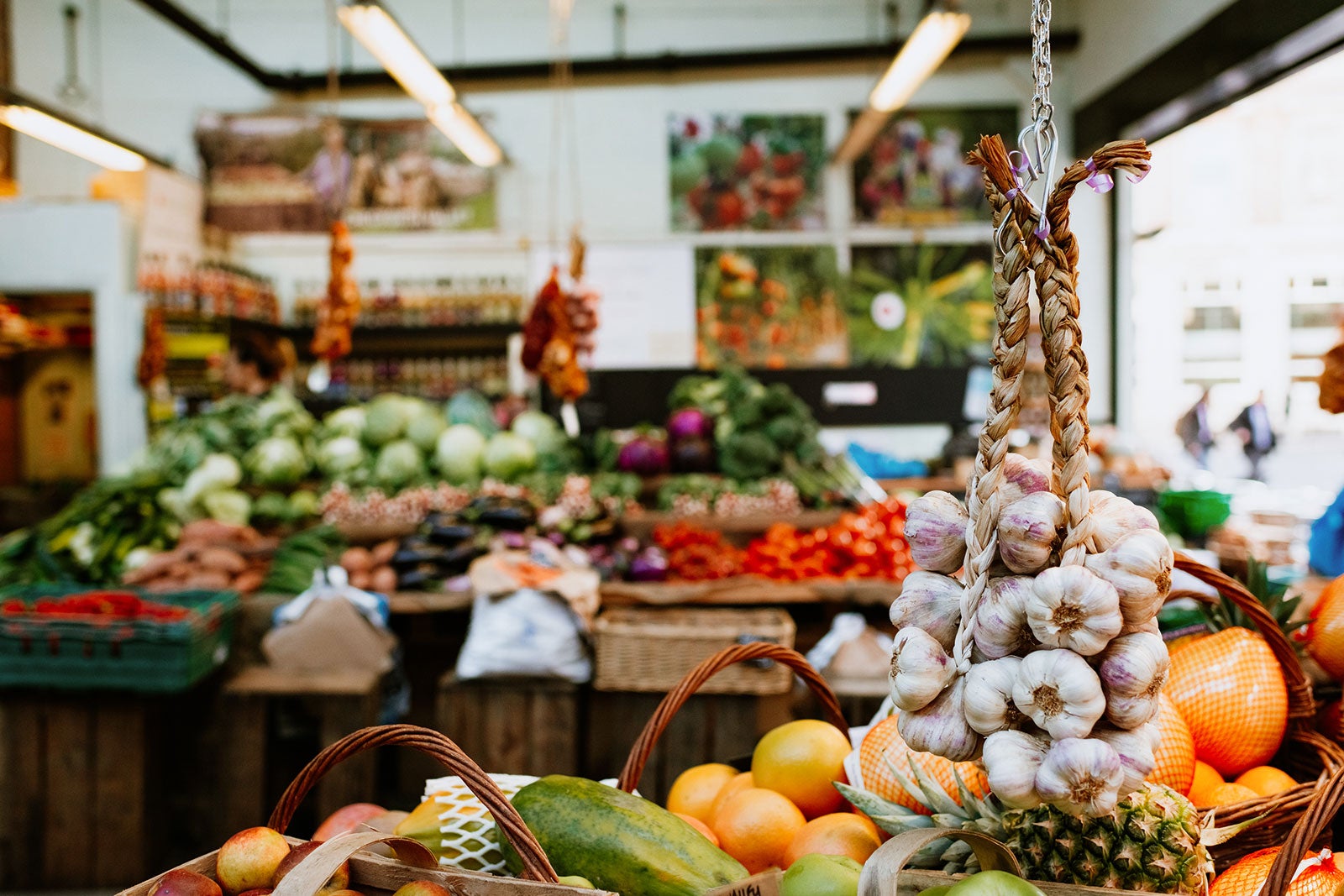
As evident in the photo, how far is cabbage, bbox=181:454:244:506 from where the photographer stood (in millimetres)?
4336

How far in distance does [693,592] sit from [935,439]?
537cm

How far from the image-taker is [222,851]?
1.02 meters

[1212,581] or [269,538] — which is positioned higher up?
[1212,581]

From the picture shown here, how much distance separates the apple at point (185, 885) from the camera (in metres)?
0.94

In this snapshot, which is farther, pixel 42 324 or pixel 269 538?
pixel 42 324

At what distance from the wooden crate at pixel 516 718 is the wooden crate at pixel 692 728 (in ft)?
0.51

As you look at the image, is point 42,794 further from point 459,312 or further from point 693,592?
point 459,312

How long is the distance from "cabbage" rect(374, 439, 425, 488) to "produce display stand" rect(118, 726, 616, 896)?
3526mm

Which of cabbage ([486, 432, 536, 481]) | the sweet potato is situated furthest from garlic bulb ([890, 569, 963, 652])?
cabbage ([486, 432, 536, 481])

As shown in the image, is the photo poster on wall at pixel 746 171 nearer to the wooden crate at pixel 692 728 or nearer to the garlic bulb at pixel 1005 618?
the wooden crate at pixel 692 728

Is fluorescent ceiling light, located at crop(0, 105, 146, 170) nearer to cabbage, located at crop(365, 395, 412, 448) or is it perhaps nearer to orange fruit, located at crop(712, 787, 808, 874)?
cabbage, located at crop(365, 395, 412, 448)

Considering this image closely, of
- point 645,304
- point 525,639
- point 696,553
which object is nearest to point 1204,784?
point 525,639

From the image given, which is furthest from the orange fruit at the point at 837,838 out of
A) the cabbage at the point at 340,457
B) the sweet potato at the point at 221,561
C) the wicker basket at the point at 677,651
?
the cabbage at the point at 340,457

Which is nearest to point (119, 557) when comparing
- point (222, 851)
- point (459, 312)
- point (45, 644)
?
point (45, 644)
